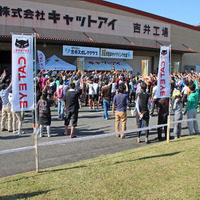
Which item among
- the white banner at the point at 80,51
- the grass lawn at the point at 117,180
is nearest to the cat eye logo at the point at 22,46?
the grass lawn at the point at 117,180

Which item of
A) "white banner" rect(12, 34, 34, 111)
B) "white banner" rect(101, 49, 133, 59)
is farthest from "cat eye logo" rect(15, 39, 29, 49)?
"white banner" rect(101, 49, 133, 59)

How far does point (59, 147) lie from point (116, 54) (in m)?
21.8

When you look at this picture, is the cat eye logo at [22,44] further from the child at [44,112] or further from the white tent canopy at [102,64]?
the white tent canopy at [102,64]

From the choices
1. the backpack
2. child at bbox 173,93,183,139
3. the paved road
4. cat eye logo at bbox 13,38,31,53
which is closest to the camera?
cat eye logo at bbox 13,38,31,53

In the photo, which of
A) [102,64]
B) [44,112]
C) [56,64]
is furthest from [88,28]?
[44,112]

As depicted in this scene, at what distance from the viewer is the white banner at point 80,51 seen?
23906 mm

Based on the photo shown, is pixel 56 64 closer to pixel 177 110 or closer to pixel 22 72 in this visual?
pixel 177 110

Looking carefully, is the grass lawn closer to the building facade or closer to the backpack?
the backpack

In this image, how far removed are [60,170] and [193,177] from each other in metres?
2.88

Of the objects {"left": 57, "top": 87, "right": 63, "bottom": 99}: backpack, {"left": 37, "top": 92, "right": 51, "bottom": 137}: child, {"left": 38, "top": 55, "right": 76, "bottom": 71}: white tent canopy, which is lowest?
{"left": 37, "top": 92, "right": 51, "bottom": 137}: child

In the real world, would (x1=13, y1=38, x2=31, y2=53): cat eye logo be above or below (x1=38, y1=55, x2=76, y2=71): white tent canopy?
below

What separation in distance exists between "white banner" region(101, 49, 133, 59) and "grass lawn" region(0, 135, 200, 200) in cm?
2130

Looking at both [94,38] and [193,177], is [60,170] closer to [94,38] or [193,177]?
[193,177]

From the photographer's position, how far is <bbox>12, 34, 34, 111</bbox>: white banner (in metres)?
4.98
